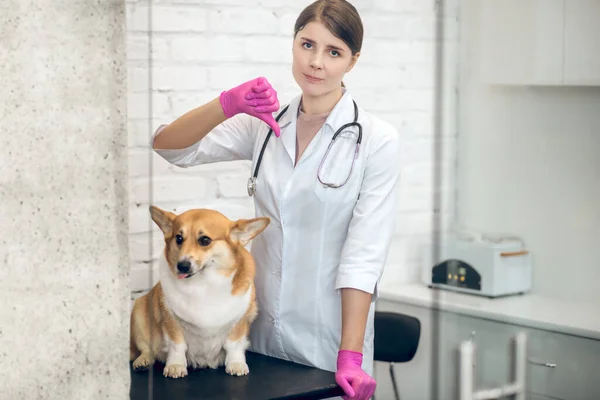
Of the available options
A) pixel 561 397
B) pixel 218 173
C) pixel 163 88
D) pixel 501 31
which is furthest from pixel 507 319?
pixel 163 88

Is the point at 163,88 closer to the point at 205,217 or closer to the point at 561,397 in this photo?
the point at 205,217

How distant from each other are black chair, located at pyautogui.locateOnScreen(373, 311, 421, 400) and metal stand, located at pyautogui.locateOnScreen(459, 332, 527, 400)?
129 millimetres

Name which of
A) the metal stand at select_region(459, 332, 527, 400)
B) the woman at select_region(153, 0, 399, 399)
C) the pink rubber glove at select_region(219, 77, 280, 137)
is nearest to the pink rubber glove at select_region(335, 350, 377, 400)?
the woman at select_region(153, 0, 399, 399)

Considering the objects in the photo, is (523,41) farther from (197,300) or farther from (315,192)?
(197,300)

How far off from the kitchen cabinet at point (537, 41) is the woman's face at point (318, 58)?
1.63 ft

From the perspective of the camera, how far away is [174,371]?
3.98 feet

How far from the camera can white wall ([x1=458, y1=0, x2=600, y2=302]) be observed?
175cm

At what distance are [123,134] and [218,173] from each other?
46cm

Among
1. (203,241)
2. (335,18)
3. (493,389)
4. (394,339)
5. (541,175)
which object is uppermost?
(335,18)

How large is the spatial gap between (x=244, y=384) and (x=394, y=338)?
66 centimetres

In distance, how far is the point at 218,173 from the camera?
4.47 ft

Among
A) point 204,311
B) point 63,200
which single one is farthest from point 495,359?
point 63,200

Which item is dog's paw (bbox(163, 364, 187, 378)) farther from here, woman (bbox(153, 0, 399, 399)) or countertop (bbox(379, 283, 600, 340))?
countertop (bbox(379, 283, 600, 340))

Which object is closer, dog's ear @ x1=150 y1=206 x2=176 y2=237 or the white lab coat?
dog's ear @ x1=150 y1=206 x2=176 y2=237
